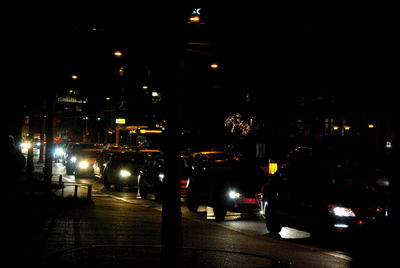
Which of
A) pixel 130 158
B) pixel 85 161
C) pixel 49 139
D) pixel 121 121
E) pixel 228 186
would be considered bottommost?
pixel 228 186

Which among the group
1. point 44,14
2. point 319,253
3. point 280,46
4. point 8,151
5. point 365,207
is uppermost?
point 280,46

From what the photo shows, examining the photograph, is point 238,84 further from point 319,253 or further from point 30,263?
point 30,263

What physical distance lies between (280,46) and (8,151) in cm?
2175

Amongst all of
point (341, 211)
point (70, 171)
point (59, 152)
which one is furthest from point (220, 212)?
point (59, 152)

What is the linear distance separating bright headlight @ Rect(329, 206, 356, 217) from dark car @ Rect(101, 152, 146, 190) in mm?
16710

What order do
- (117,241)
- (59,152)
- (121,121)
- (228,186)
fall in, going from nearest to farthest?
(117,241) < (228,186) < (121,121) < (59,152)

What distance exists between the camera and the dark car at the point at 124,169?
30703 millimetres

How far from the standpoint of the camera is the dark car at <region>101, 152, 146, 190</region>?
3070 cm

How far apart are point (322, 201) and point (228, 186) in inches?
212

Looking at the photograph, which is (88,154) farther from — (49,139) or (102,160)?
(49,139)

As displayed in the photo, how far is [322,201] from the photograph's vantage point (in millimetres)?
14977

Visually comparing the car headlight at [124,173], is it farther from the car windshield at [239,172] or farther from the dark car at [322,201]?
the dark car at [322,201]

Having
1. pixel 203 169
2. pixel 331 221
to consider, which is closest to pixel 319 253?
pixel 331 221

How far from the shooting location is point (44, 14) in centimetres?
1952
